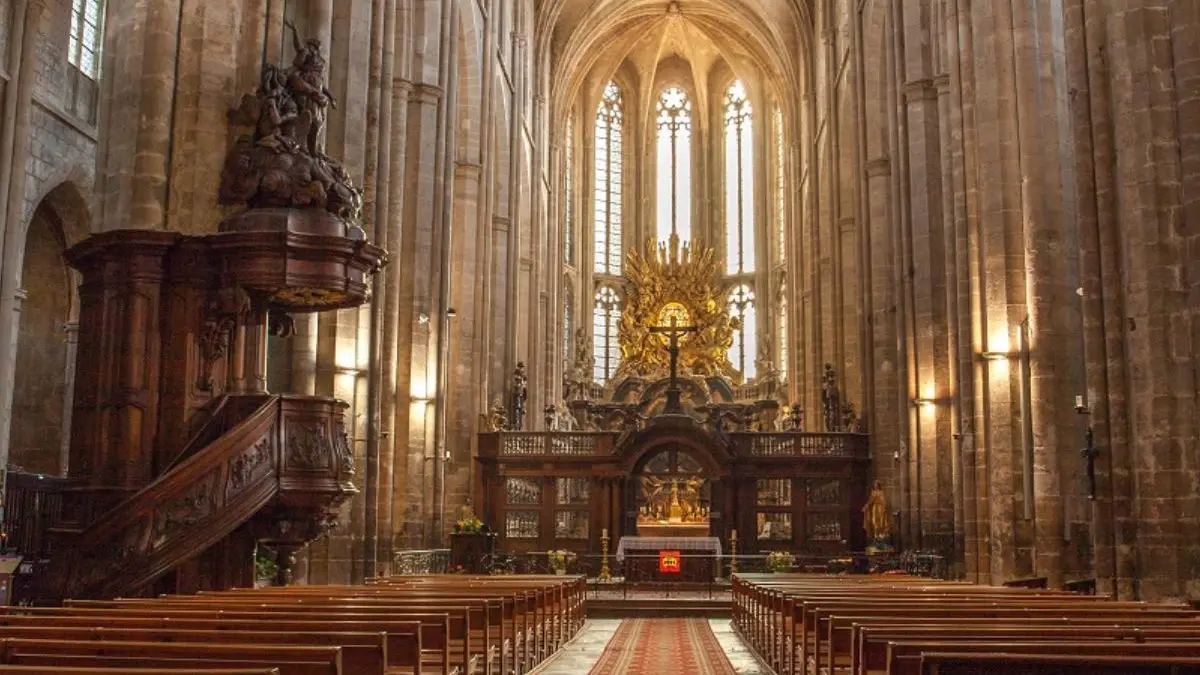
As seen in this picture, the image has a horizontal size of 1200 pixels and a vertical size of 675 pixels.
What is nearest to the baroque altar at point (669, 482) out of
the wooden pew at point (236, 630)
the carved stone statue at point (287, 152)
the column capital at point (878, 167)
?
the column capital at point (878, 167)

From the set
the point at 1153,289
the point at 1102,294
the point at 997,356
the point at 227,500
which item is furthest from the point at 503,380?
the point at 227,500

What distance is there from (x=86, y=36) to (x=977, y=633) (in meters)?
23.5

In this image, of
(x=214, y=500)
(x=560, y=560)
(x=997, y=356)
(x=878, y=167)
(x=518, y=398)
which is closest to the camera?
(x=214, y=500)

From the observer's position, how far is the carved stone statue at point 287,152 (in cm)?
1329

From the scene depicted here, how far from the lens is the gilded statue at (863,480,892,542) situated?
84.8 ft

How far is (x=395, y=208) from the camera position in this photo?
854 inches

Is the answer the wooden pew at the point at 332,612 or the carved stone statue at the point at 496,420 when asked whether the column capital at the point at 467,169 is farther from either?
the wooden pew at the point at 332,612

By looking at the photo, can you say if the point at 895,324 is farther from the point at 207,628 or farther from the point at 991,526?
the point at 207,628

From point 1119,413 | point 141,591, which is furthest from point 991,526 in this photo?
point 141,591

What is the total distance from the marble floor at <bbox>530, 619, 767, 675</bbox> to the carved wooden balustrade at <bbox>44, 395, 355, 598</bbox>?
2.75 metres

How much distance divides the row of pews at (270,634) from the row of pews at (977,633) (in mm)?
2385

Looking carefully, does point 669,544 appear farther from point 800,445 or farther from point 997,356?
point 997,356

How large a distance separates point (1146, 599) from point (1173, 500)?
1.05 metres

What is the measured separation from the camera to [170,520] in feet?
35.8
